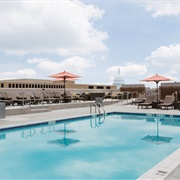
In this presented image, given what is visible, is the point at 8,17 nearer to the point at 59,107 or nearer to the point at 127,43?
the point at 59,107

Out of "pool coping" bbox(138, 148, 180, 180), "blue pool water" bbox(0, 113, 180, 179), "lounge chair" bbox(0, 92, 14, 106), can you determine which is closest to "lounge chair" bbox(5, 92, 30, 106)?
"lounge chair" bbox(0, 92, 14, 106)

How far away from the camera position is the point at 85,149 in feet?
22.8

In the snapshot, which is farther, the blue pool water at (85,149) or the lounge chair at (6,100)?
the lounge chair at (6,100)

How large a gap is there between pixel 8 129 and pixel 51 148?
8.25ft

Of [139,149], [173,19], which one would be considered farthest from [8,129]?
[173,19]

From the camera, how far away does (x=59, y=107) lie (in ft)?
51.3

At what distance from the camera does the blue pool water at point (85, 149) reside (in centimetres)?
529

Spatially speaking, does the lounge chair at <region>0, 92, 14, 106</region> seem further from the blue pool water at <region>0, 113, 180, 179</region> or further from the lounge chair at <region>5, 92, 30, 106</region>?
the blue pool water at <region>0, 113, 180, 179</region>

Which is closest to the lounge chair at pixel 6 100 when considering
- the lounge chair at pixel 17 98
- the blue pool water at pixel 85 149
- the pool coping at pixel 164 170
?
the lounge chair at pixel 17 98

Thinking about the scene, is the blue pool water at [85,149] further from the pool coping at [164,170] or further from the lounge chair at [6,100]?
the lounge chair at [6,100]

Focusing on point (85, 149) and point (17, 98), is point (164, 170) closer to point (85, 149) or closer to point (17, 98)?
point (85, 149)

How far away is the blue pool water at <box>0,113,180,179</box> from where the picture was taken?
5285 millimetres

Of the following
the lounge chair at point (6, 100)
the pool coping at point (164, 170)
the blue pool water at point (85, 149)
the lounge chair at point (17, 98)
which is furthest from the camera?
the lounge chair at point (17, 98)

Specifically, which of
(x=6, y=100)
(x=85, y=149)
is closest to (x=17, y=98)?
(x=6, y=100)
